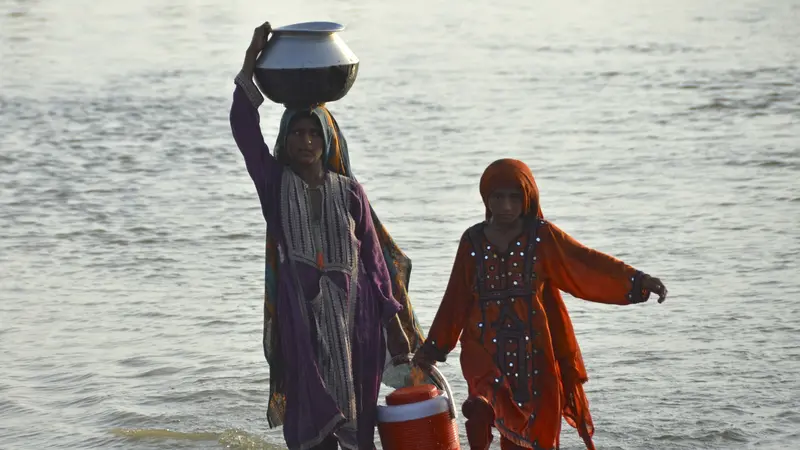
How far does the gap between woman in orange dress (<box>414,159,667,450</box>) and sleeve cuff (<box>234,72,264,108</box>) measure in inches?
34.0

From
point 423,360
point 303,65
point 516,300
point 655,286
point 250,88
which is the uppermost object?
point 303,65

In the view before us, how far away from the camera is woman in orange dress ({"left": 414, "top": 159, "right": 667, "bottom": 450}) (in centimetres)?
560

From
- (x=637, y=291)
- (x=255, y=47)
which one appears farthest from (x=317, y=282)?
(x=637, y=291)

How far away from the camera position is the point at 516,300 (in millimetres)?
5648

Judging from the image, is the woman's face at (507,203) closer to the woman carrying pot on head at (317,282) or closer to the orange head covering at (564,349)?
the orange head covering at (564,349)

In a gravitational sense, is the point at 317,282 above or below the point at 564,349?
above

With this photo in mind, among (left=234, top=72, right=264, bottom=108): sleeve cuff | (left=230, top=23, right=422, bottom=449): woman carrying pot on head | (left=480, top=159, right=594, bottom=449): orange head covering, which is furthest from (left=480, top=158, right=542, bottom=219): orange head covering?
(left=234, top=72, right=264, bottom=108): sleeve cuff

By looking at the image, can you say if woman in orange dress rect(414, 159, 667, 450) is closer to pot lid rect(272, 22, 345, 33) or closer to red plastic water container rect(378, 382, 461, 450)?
red plastic water container rect(378, 382, 461, 450)

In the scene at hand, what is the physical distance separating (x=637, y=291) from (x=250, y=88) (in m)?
1.55

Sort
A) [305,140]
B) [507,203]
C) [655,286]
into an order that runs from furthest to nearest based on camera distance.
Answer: [305,140] < [507,203] < [655,286]

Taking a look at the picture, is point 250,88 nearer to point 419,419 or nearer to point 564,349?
point 419,419

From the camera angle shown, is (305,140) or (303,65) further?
(305,140)

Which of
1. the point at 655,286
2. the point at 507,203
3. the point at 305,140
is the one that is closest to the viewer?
the point at 655,286

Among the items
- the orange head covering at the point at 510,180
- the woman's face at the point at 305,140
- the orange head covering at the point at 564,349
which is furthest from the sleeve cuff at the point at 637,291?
the woman's face at the point at 305,140
